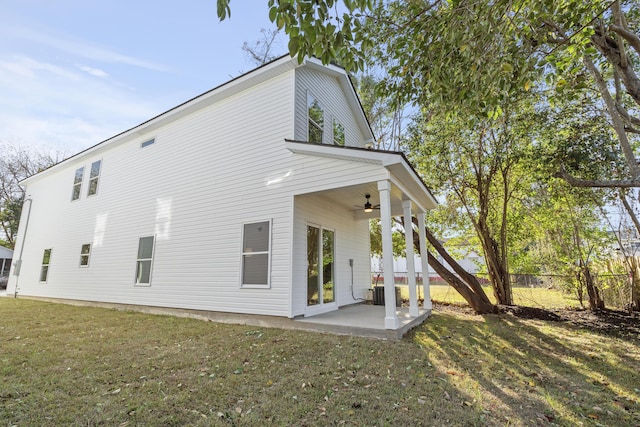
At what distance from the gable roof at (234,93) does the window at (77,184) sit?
74 centimetres

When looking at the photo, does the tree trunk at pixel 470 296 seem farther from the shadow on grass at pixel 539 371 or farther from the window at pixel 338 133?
the window at pixel 338 133

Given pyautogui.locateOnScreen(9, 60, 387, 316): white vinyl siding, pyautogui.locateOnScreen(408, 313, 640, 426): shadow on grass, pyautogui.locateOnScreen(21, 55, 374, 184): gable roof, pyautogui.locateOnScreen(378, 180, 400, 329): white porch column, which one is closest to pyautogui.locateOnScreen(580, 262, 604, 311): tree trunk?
pyautogui.locateOnScreen(408, 313, 640, 426): shadow on grass

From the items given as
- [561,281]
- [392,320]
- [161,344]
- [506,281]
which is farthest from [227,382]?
[561,281]

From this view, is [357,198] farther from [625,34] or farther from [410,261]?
[625,34]

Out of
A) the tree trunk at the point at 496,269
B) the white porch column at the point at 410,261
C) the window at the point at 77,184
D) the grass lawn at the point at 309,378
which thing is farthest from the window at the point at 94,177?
the tree trunk at the point at 496,269

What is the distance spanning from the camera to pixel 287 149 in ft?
21.6

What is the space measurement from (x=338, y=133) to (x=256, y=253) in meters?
4.73

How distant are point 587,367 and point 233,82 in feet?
29.2

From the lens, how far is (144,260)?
8.52 metres

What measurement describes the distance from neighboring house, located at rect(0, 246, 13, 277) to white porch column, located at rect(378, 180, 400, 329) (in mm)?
26434

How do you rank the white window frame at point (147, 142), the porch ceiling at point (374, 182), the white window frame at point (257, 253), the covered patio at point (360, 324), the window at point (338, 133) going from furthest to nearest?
the white window frame at point (147, 142), the window at point (338, 133), the white window frame at point (257, 253), the porch ceiling at point (374, 182), the covered patio at point (360, 324)

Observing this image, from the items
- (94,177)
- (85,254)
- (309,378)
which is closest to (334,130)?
(309,378)

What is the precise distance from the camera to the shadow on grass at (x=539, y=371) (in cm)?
283

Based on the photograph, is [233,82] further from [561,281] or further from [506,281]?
[561,281]
